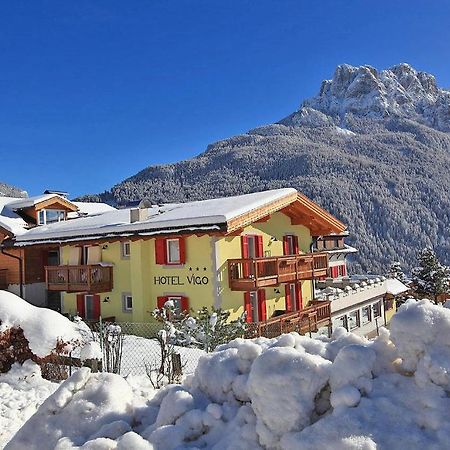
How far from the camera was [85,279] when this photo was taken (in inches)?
748

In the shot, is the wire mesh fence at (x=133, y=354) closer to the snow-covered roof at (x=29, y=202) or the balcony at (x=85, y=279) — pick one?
the balcony at (x=85, y=279)

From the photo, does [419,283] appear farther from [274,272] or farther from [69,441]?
[69,441]

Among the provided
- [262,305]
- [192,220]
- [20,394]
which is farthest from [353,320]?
[20,394]

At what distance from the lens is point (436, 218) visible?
336 feet

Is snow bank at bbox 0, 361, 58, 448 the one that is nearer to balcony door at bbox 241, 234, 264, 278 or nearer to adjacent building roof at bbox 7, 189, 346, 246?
adjacent building roof at bbox 7, 189, 346, 246

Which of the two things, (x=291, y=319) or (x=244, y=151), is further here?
(x=244, y=151)

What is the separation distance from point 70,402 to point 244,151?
131070 mm

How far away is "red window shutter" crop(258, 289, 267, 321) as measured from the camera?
1866 centimetres

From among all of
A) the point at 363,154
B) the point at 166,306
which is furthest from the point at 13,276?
the point at 363,154

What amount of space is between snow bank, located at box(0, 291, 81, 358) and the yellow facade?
6.74 m

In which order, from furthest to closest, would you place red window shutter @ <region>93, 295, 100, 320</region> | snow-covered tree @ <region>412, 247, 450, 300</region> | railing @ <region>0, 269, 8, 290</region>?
snow-covered tree @ <region>412, 247, 450, 300</region> < railing @ <region>0, 269, 8, 290</region> < red window shutter @ <region>93, 295, 100, 320</region>

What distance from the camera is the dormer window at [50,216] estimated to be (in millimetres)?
24672

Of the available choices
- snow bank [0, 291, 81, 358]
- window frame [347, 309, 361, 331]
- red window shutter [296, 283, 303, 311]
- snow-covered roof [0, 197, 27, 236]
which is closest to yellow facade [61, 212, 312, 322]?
red window shutter [296, 283, 303, 311]

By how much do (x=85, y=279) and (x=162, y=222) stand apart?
450 centimetres
